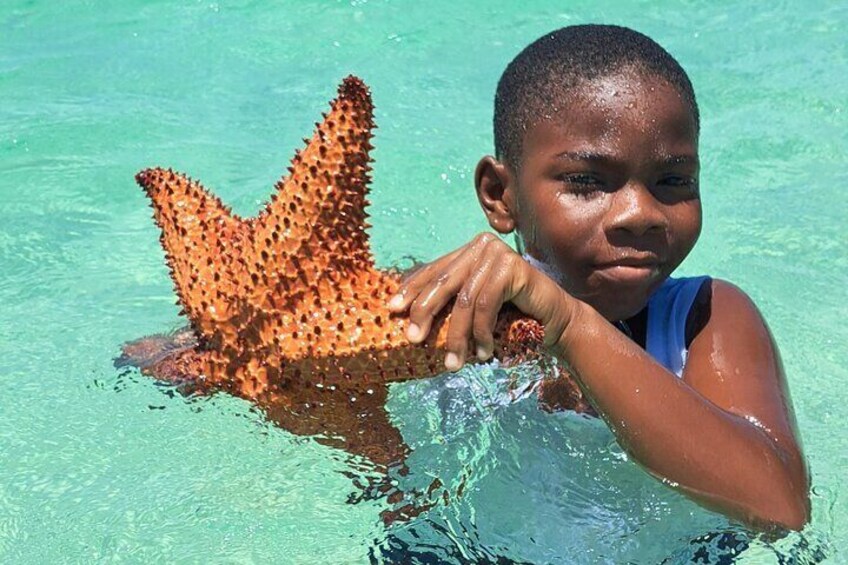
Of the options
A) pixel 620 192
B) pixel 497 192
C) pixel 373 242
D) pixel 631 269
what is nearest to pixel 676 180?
pixel 620 192

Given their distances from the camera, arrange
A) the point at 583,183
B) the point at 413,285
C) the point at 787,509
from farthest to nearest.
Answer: the point at 583,183 < the point at 787,509 < the point at 413,285

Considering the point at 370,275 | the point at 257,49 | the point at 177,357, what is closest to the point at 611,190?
the point at 370,275

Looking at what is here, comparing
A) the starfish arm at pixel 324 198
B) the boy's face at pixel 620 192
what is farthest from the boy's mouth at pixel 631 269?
the starfish arm at pixel 324 198

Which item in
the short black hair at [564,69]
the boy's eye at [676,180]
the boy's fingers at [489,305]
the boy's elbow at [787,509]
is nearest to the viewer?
the boy's fingers at [489,305]

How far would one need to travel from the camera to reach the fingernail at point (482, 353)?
265cm

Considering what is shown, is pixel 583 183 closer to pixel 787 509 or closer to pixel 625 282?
pixel 625 282

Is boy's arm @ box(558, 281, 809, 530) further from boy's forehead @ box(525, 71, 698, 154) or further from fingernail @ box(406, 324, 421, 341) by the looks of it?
boy's forehead @ box(525, 71, 698, 154)

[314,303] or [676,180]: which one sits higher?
[676,180]

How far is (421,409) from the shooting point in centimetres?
391

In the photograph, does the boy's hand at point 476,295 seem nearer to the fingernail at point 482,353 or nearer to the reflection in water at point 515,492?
the fingernail at point 482,353

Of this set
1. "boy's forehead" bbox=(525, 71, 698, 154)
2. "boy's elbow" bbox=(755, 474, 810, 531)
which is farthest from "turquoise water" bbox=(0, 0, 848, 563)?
"boy's forehead" bbox=(525, 71, 698, 154)

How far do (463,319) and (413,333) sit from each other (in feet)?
0.37

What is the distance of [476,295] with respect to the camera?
2623 millimetres

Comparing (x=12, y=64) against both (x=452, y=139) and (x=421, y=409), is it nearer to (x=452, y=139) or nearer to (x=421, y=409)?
(x=452, y=139)
